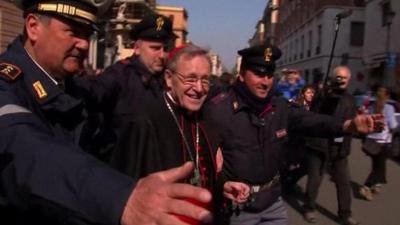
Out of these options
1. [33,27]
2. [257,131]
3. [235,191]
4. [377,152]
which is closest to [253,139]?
[257,131]

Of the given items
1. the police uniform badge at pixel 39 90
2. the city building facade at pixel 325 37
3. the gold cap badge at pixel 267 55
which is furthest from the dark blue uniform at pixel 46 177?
the city building facade at pixel 325 37

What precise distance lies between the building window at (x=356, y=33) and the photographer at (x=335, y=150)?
111 feet

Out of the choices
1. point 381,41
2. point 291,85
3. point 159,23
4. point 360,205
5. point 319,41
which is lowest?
point 360,205

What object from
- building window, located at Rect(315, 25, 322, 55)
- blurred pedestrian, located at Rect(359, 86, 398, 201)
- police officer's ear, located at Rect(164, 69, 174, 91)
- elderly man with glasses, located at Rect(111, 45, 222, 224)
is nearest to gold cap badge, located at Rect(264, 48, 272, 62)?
elderly man with glasses, located at Rect(111, 45, 222, 224)

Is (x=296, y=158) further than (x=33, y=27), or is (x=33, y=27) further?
(x=296, y=158)

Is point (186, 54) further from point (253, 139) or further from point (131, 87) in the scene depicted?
point (253, 139)

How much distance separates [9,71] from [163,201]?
861mm

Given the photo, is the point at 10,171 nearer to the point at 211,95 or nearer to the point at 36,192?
the point at 36,192

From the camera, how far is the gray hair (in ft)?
9.82

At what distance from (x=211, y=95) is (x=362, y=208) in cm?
416

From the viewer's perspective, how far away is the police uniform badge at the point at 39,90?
1774 millimetres

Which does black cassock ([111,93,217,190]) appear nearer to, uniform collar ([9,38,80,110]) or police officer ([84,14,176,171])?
police officer ([84,14,176,171])

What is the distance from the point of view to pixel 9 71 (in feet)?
5.60

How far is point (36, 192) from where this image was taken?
4.24 feet
